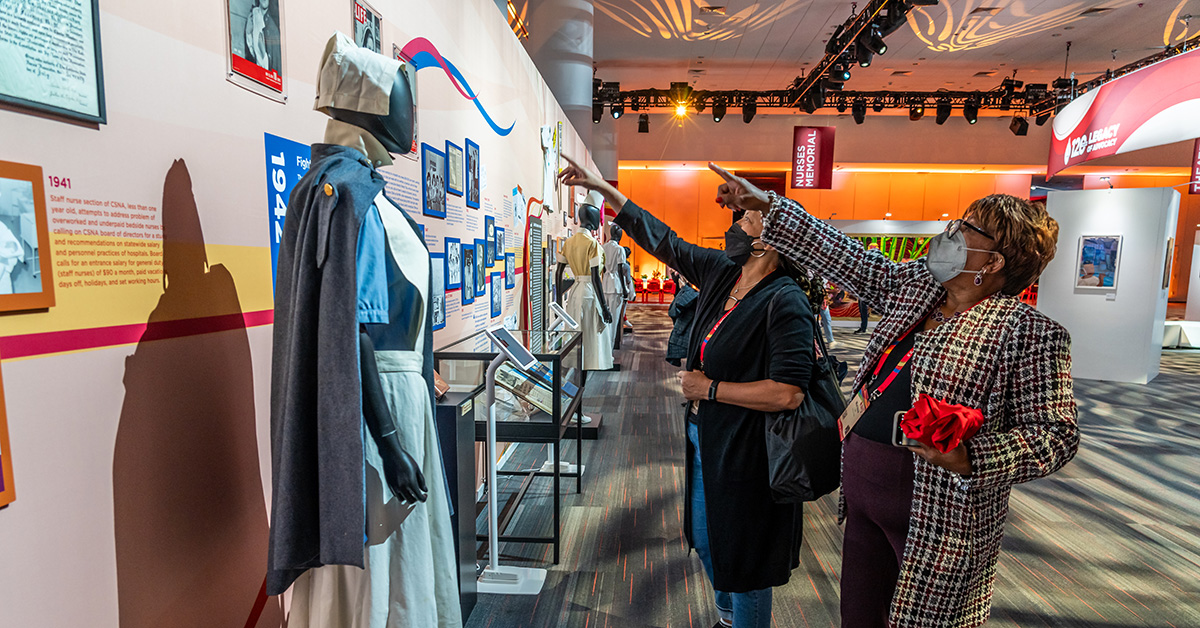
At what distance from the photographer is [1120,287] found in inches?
293

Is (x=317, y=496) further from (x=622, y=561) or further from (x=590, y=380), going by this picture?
(x=590, y=380)

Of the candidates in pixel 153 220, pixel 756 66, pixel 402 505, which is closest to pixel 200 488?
pixel 402 505

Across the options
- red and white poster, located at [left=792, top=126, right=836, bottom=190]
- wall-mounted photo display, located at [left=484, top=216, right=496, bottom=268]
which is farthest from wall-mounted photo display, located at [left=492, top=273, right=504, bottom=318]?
red and white poster, located at [left=792, top=126, right=836, bottom=190]

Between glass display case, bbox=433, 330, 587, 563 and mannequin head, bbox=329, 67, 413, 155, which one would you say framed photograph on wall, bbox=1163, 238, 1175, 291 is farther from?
mannequin head, bbox=329, 67, 413, 155

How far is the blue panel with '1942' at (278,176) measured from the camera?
5.25 ft

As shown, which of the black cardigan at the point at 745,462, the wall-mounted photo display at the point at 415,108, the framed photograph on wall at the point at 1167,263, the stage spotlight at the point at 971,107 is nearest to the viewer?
the black cardigan at the point at 745,462

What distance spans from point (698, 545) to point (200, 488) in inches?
57.0

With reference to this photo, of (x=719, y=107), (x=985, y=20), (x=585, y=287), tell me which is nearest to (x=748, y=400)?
(x=585, y=287)

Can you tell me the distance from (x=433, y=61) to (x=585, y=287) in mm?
3258

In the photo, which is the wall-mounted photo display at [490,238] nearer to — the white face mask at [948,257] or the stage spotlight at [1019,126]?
the white face mask at [948,257]

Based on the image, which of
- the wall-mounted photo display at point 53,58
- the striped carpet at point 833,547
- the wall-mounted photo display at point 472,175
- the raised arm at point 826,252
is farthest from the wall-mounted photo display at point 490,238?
the wall-mounted photo display at point 53,58

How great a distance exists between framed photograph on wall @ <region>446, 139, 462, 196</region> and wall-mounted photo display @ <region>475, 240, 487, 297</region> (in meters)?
0.46

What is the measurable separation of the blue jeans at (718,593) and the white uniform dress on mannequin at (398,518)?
2.83 ft

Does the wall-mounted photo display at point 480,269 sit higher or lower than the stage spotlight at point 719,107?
lower
